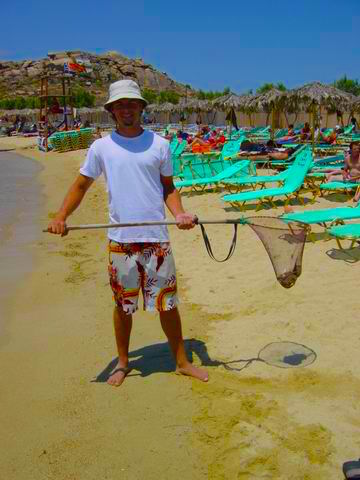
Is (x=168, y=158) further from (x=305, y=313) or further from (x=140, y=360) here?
(x=305, y=313)

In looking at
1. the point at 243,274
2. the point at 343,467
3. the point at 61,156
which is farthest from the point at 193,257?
the point at 61,156

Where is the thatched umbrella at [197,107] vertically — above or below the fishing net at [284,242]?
above

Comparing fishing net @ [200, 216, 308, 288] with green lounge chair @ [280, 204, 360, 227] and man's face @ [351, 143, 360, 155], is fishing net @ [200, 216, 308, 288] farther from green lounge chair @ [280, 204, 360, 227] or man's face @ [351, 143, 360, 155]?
man's face @ [351, 143, 360, 155]

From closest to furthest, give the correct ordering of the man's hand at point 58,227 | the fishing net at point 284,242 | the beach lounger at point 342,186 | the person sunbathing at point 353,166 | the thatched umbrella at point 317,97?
the man's hand at point 58,227 → the fishing net at point 284,242 → the beach lounger at point 342,186 → the person sunbathing at point 353,166 → the thatched umbrella at point 317,97

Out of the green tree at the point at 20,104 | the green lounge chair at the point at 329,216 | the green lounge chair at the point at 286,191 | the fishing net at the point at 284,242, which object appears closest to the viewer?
the fishing net at the point at 284,242

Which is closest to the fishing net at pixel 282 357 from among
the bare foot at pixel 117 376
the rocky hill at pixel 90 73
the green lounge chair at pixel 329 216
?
the bare foot at pixel 117 376

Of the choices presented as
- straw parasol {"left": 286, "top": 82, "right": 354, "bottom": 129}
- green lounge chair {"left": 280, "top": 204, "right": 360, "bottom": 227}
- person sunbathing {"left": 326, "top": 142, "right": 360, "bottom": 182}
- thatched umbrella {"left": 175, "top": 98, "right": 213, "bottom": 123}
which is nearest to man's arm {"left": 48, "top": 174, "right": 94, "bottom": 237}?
green lounge chair {"left": 280, "top": 204, "right": 360, "bottom": 227}

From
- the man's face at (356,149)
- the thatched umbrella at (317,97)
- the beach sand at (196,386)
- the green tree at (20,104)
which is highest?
the green tree at (20,104)

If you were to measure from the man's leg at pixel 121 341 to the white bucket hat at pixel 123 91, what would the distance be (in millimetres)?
1289

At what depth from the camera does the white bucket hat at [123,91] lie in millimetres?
2680

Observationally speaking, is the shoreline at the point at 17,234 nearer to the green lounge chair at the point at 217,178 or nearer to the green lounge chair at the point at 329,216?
the green lounge chair at the point at 217,178

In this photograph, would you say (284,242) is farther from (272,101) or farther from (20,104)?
(20,104)

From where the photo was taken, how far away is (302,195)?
949cm

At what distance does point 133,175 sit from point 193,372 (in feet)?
4.58
